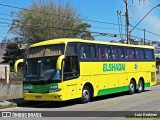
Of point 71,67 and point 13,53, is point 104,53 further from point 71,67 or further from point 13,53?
point 13,53

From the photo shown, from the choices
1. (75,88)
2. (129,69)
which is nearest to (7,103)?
(75,88)

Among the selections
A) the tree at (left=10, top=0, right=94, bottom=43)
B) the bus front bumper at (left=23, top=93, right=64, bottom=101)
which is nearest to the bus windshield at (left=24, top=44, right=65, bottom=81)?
the bus front bumper at (left=23, top=93, right=64, bottom=101)

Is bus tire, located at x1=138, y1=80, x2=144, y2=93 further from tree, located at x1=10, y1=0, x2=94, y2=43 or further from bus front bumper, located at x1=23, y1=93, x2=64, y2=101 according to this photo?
tree, located at x1=10, y1=0, x2=94, y2=43

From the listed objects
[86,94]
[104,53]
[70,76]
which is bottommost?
[86,94]

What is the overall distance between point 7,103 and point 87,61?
4.36 m

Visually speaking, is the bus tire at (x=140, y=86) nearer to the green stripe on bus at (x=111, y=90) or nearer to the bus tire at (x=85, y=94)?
the green stripe on bus at (x=111, y=90)

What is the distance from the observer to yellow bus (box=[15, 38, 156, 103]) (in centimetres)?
1728

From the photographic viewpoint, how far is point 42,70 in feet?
57.9

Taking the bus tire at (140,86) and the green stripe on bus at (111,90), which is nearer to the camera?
the green stripe on bus at (111,90)

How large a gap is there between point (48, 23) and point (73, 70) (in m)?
38.6

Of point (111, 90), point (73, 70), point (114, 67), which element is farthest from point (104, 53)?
point (73, 70)

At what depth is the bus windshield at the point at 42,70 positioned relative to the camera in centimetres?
1727

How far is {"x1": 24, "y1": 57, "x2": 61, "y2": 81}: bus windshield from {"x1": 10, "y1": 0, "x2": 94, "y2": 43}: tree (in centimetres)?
3597

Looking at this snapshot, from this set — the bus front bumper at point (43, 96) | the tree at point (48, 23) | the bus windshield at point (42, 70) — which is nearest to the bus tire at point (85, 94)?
the bus front bumper at point (43, 96)
